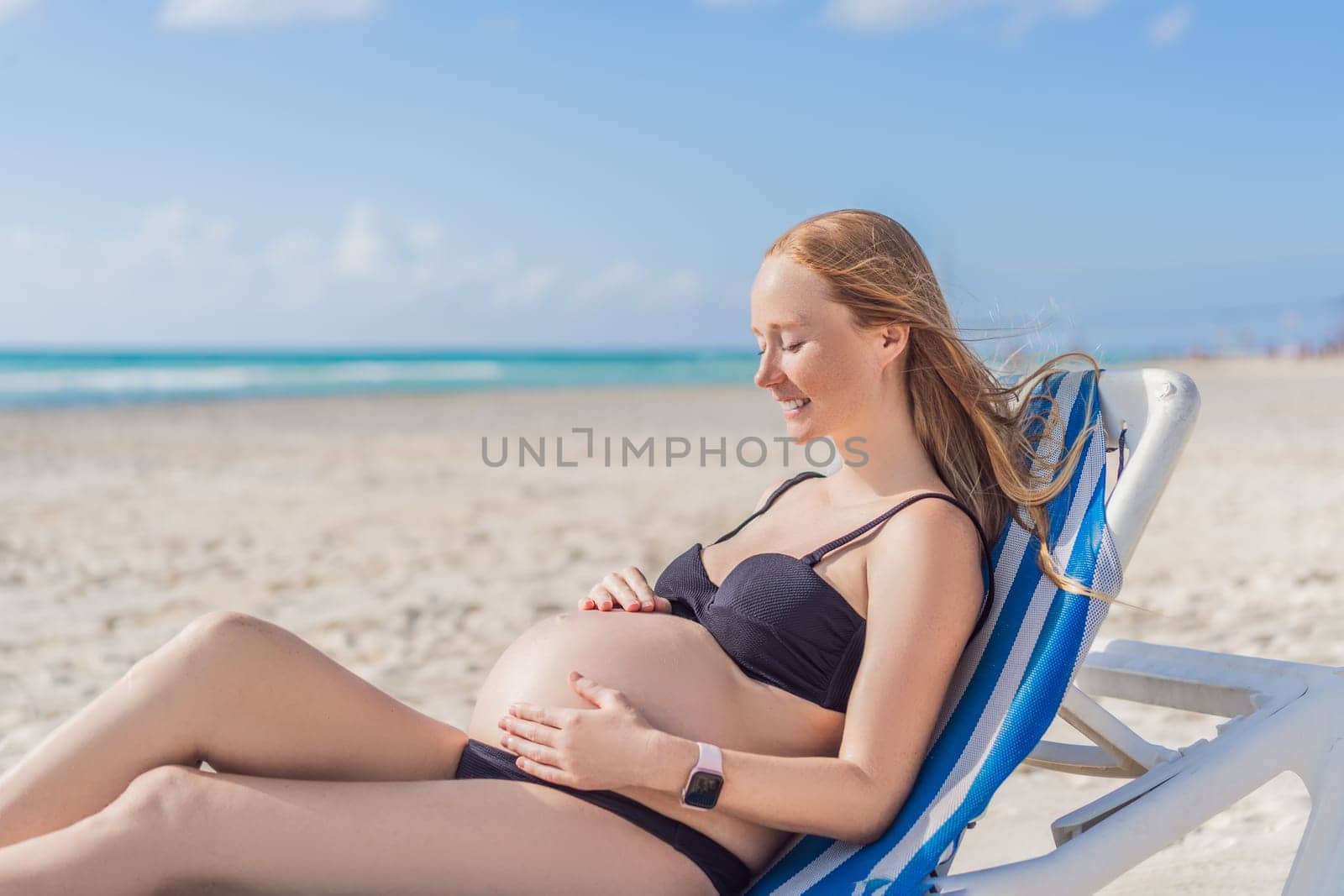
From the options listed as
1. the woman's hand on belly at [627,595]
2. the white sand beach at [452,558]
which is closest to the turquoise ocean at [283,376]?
the white sand beach at [452,558]

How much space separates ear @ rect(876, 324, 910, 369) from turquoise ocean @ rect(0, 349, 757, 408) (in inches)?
880

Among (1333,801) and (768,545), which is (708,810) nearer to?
(768,545)

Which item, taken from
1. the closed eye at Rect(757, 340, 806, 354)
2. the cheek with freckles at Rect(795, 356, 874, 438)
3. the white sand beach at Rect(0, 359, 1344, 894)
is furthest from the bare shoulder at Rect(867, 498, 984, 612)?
the white sand beach at Rect(0, 359, 1344, 894)

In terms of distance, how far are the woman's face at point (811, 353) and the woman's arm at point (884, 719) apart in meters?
0.31

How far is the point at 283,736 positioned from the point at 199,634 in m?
0.22

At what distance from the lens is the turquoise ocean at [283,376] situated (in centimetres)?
2625

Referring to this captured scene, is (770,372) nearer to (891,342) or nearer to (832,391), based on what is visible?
(832,391)

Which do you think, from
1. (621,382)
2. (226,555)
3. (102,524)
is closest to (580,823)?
(226,555)

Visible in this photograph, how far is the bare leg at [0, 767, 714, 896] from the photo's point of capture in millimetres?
1652

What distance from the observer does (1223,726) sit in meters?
2.26

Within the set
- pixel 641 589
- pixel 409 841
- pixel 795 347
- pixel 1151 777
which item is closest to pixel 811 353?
pixel 795 347

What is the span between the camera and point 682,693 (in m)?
2.00

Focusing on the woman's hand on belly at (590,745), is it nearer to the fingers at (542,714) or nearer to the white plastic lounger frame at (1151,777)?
the fingers at (542,714)

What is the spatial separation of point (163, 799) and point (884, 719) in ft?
3.57
